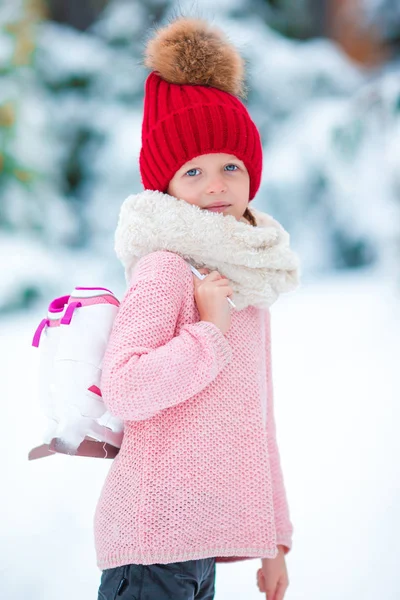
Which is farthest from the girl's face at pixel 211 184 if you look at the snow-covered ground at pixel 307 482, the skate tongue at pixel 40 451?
the snow-covered ground at pixel 307 482

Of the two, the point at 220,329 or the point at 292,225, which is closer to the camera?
the point at 220,329

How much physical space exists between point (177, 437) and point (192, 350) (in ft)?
0.40

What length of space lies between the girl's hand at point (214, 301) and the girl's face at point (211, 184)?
0.12m

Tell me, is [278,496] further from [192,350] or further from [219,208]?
[219,208]

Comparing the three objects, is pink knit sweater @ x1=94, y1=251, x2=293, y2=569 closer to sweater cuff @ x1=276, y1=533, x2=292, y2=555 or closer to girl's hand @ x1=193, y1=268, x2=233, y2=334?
girl's hand @ x1=193, y1=268, x2=233, y2=334

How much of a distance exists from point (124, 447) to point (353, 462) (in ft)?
3.58

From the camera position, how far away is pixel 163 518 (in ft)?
2.62

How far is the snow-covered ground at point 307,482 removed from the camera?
54.9 inches

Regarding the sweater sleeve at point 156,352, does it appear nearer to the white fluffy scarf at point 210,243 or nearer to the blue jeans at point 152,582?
the white fluffy scarf at point 210,243

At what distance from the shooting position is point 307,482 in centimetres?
171

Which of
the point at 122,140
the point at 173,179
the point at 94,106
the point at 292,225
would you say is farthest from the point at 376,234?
the point at 173,179

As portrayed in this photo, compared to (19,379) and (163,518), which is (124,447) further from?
(19,379)

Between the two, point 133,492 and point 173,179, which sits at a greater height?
point 173,179

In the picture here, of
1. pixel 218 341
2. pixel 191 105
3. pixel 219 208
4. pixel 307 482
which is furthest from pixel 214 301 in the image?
pixel 307 482
